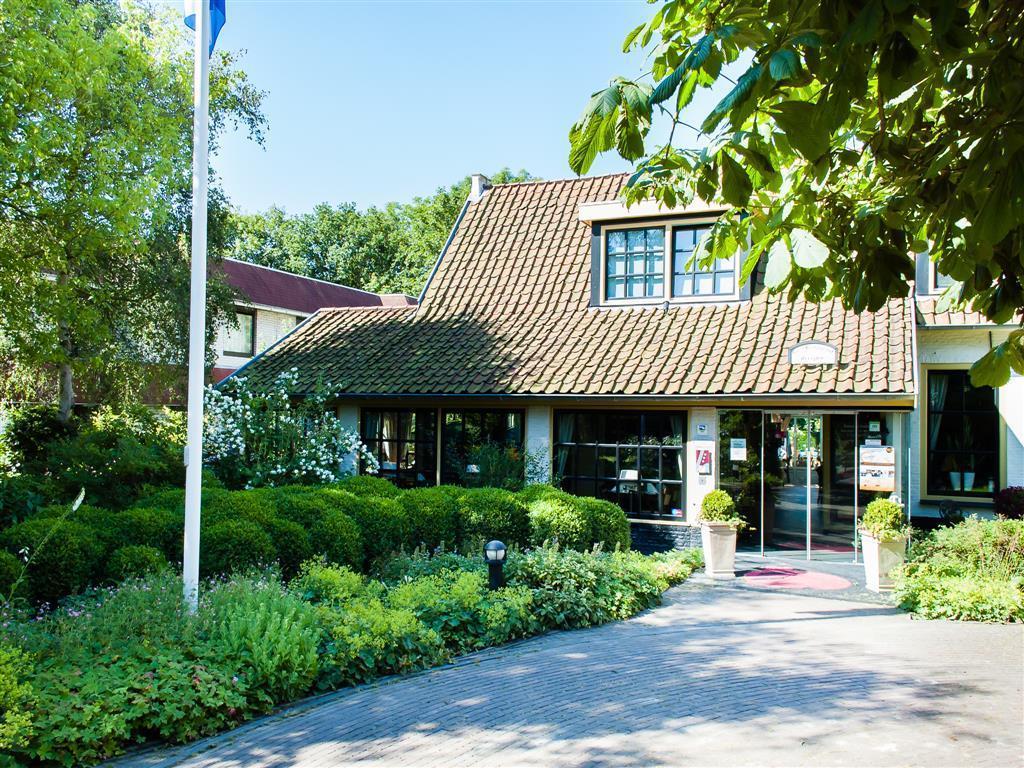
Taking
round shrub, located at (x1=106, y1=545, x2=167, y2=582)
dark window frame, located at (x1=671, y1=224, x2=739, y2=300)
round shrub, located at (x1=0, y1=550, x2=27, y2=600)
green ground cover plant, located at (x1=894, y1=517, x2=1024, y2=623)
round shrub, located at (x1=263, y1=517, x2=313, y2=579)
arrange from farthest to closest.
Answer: dark window frame, located at (x1=671, y1=224, x2=739, y2=300)
green ground cover plant, located at (x1=894, y1=517, x2=1024, y2=623)
round shrub, located at (x1=263, y1=517, x2=313, y2=579)
round shrub, located at (x1=106, y1=545, x2=167, y2=582)
round shrub, located at (x1=0, y1=550, x2=27, y2=600)

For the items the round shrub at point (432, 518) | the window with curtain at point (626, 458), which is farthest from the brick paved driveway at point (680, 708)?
the window with curtain at point (626, 458)

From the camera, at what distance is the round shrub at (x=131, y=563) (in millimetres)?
7871

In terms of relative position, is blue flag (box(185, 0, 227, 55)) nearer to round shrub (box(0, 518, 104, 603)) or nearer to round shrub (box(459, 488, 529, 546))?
round shrub (box(0, 518, 104, 603))

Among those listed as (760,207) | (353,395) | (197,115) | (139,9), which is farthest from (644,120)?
(139,9)

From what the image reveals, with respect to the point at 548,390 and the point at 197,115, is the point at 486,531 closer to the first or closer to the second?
the point at 548,390

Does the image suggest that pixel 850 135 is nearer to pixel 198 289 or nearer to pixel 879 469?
pixel 198 289

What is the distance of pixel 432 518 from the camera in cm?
1123

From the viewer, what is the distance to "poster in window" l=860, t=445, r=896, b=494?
42.8 feet

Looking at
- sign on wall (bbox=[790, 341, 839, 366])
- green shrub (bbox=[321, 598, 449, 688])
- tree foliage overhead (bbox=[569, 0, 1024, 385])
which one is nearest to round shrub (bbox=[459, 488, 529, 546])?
green shrub (bbox=[321, 598, 449, 688])

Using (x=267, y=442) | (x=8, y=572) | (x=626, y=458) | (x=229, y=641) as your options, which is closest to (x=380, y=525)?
(x=229, y=641)

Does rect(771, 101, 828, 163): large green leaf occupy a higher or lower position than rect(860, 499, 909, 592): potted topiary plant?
higher

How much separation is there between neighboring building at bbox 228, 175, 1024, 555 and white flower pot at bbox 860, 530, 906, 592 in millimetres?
1599

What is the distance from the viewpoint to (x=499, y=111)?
49.3ft

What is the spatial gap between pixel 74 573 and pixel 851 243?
291 inches
